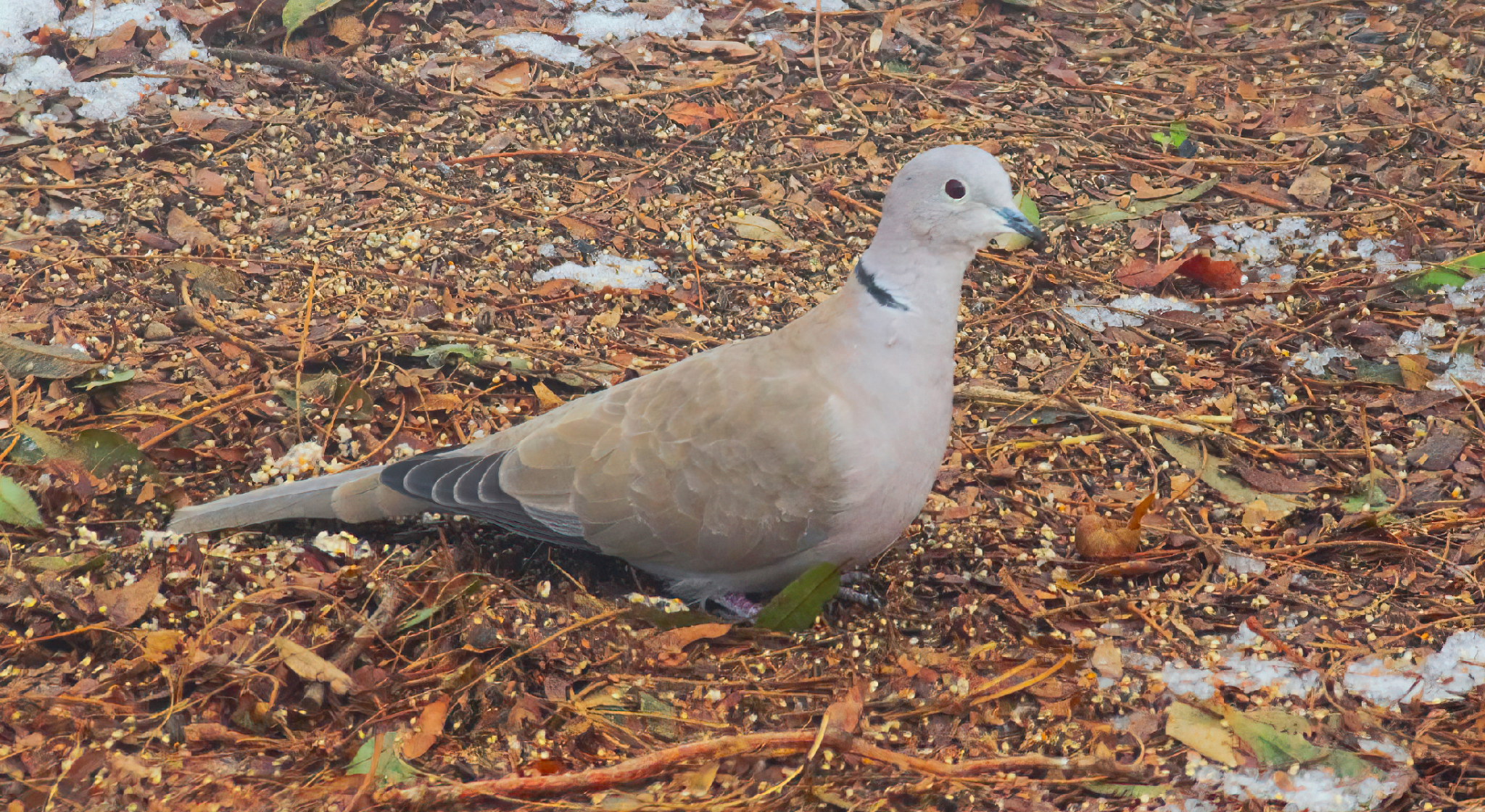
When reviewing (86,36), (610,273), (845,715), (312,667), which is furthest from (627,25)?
(845,715)

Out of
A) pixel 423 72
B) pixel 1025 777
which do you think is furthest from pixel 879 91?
pixel 1025 777

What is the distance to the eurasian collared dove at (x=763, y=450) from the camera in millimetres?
2910

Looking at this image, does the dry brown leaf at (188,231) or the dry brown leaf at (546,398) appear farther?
the dry brown leaf at (188,231)

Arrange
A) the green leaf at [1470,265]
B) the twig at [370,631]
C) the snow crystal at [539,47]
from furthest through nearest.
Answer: the snow crystal at [539,47] < the green leaf at [1470,265] < the twig at [370,631]

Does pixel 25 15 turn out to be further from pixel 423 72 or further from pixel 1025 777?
pixel 1025 777

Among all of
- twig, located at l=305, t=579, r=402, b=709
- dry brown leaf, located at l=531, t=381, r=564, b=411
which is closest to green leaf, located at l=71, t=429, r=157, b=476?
twig, located at l=305, t=579, r=402, b=709

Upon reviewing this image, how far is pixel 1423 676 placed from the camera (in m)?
2.82

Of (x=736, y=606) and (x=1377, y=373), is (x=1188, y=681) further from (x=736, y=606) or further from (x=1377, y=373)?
(x=1377, y=373)

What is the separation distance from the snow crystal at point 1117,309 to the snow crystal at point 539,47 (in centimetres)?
227

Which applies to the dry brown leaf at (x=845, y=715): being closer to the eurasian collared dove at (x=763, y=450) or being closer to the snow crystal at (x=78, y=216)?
the eurasian collared dove at (x=763, y=450)

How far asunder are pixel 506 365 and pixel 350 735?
4.89ft

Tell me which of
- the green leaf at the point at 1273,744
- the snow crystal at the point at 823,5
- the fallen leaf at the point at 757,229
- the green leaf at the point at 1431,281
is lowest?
the green leaf at the point at 1273,744

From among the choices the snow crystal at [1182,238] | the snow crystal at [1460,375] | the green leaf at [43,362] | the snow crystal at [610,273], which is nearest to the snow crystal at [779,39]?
the snow crystal at [610,273]

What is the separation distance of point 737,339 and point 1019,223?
4.74ft
